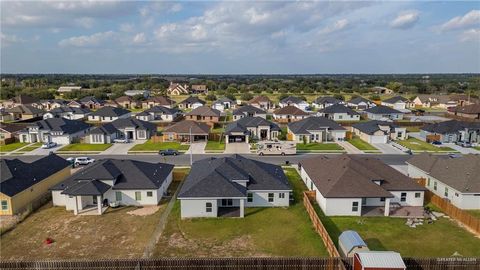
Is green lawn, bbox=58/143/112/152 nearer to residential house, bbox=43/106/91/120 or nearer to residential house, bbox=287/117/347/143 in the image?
residential house, bbox=43/106/91/120

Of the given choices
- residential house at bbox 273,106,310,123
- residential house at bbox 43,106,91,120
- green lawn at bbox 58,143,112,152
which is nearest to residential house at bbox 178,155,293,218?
green lawn at bbox 58,143,112,152

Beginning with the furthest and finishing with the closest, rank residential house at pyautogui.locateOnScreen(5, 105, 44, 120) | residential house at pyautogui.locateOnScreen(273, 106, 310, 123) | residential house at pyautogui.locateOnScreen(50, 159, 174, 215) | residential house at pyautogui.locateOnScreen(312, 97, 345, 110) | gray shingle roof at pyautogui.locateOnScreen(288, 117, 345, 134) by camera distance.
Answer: residential house at pyautogui.locateOnScreen(312, 97, 345, 110) → residential house at pyautogui.locateOnScreen(5, 105, 44, 120) → residential house at pyautogui.locateOnScreen(273, 106, 310, 123) → gray shingle roof at pyautogui.locateOnScreen(288, 117, 345, 134) → residential house at pyautogui.locateOnScreen(50, 159, 174, 215)

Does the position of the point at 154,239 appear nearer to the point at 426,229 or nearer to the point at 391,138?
the point at 426,229

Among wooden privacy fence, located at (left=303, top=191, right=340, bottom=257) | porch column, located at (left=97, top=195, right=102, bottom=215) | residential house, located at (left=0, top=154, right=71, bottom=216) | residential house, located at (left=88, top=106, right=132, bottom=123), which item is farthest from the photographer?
residential house, located at (left=88, top=106, right=132, bottom=123)

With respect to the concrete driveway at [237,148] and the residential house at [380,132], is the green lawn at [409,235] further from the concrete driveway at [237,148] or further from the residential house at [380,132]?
the residential house at [380,132]

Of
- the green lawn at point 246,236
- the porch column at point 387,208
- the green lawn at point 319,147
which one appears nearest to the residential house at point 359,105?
the green lawn at point 319,147

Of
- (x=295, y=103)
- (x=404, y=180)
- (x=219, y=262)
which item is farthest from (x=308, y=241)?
(x=295, y=103)
